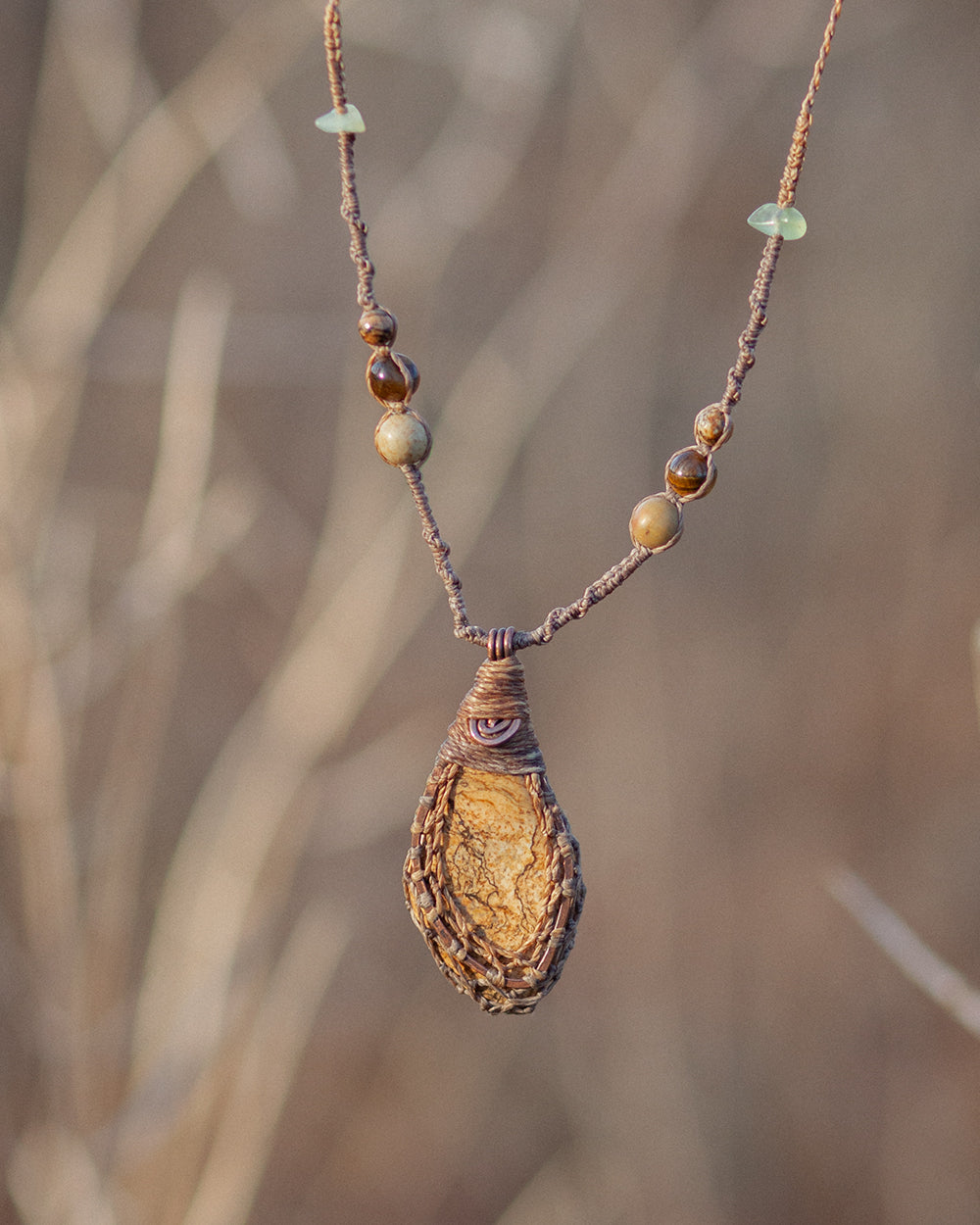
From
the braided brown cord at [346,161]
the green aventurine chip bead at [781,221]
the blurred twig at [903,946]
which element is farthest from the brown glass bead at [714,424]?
the blurred twig at [903,946]

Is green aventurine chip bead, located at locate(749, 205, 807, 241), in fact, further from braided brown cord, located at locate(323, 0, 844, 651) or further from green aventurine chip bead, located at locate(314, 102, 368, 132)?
green aventurine chip bead, located at locate(314, 102, 368, 132)

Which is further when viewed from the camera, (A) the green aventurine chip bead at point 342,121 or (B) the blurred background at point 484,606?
(B) the blurred background at point 484,606

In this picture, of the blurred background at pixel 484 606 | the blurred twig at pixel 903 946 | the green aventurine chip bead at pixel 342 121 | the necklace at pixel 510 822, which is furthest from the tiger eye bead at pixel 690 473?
the blurred twig at pixel 903 946

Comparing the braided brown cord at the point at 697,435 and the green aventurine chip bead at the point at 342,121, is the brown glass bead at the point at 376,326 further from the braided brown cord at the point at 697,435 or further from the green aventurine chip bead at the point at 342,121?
the green aventurine chip bead at the point at 342,121

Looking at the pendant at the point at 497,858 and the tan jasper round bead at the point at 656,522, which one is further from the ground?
the tan jasper round bead at the point at 656,522

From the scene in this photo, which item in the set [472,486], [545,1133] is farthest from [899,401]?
[545,1133]

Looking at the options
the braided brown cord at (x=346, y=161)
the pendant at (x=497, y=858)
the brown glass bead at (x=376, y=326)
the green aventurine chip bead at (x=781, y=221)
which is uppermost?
the braided brown cord at (x=346, y=161)

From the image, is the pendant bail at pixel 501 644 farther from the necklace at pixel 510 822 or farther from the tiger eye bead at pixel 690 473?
the tiger eye bead at pixel 690 473
